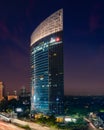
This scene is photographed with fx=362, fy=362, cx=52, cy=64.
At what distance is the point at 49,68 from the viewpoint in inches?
2881

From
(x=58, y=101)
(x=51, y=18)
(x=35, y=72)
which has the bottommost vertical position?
(x=58, y=101)

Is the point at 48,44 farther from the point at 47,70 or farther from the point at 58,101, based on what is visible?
the point at 58,101

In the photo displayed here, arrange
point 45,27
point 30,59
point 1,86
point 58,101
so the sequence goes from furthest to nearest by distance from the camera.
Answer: point 1,86, point 30,59, point 45,27, point 58,101

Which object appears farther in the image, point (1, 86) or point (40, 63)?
point (1, 86)

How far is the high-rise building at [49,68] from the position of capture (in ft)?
240

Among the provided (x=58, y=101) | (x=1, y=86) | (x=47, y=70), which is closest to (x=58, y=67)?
(x=47, y=70)

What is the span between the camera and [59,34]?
75.2 meters

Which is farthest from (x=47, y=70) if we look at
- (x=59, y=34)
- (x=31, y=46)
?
(x=31, y=46)

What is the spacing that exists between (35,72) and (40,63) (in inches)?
150

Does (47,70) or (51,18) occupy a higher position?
(51,18)

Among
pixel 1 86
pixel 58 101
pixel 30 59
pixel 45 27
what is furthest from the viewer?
pixel 1 86

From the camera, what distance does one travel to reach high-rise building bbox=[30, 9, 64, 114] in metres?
73.2

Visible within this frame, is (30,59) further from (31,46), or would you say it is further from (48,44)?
(48,44)

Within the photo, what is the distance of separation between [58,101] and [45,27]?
1652 centimetres
